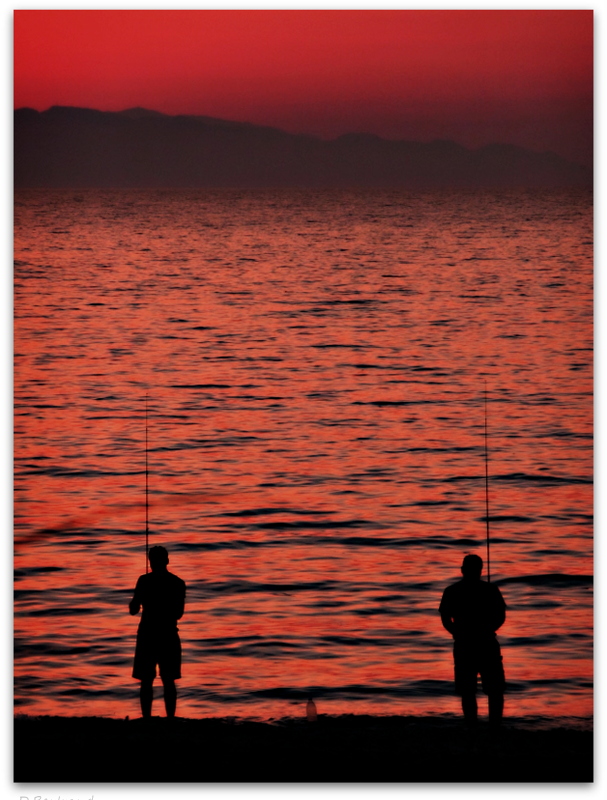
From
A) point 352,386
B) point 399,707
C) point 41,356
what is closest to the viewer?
point 399,707

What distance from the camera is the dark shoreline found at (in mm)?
7215

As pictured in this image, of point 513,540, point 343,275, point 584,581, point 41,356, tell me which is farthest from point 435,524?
point 343,275

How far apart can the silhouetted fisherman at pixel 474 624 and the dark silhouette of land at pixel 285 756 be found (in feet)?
0.79

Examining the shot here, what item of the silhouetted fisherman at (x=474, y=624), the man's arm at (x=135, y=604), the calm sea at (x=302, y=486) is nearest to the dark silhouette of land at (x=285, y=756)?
the silhouetted fisherman at (x=474, y=624)

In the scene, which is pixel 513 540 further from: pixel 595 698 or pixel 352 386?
pixel 352 386

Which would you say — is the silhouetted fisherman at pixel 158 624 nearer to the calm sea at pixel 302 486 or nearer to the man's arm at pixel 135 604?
the man's arm at pixel 135 604

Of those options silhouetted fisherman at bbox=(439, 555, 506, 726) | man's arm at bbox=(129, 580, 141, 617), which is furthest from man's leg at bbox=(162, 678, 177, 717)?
silhouetted fisherman at bbox=(439, 555, 506, 726)

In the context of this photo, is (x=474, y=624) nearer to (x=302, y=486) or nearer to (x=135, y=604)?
(x=135, y=604)

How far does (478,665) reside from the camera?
24.0 ft

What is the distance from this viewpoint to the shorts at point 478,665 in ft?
23.9

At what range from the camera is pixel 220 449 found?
1750 cm

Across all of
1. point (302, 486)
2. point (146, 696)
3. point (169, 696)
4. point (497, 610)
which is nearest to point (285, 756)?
point (169, 696)

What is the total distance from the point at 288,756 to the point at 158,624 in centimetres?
101

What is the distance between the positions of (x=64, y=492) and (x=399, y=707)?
6.14 metres
